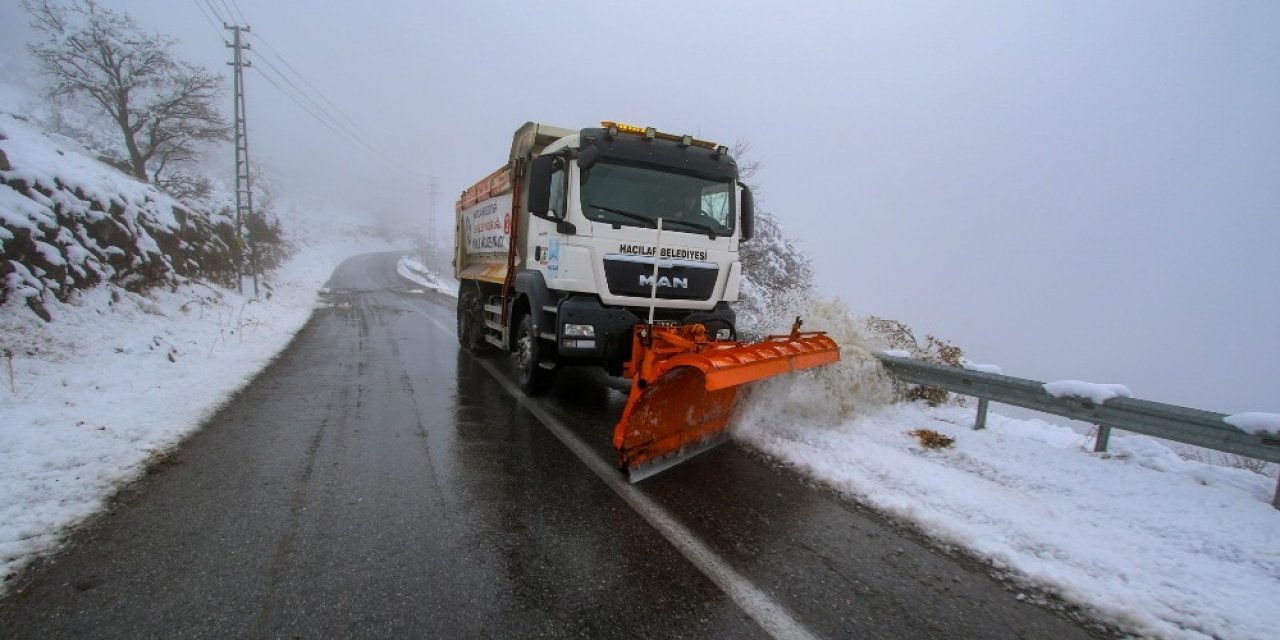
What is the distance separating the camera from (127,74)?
63.0 ft

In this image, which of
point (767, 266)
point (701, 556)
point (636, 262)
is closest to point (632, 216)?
point (636, 262)

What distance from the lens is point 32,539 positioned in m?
2.87

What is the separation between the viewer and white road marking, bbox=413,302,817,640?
247 cm

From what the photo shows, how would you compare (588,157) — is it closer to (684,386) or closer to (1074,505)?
(684,386)

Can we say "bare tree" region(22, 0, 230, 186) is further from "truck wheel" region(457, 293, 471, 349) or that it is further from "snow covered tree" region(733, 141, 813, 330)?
"snow covered tree" region(733, 141, 813, 330)

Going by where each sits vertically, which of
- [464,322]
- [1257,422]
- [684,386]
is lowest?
[464,322]

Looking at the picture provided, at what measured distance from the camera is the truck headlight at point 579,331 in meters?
5.49

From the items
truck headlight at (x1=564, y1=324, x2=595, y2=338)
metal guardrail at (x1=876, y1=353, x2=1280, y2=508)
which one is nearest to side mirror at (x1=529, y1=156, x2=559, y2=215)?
truck headlight at (x1=564, y1=324, x2=595, y2=338)

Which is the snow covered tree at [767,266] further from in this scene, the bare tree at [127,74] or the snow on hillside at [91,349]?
the bare tree at [127,74]

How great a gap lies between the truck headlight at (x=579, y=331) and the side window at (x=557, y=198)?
1113 mm

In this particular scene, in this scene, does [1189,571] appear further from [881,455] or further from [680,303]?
[680,303]

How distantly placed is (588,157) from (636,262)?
3.81 feet

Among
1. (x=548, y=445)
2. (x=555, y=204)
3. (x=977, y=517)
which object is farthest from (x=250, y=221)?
(x=977, y=517)

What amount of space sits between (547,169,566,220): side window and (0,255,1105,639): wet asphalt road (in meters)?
2.24
